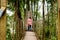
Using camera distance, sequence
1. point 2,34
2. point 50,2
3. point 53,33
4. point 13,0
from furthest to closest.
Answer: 1. point 13,0
2. point 50,2
3. point 53,33
4. point 2,34

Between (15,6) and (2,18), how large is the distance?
12.7 feet

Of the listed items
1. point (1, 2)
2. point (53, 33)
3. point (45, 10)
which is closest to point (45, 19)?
point (45, 10)

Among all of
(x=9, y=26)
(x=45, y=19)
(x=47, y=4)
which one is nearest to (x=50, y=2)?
(x=47, y=4)

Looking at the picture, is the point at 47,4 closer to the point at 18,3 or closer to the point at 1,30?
the point at 18,3

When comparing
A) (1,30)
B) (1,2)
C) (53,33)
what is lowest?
(53,33)

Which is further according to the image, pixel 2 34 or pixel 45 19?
pixel 45 19

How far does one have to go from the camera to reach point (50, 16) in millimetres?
5344

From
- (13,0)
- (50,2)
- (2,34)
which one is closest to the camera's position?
(2,34)

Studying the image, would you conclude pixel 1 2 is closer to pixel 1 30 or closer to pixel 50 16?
pixel 1 30

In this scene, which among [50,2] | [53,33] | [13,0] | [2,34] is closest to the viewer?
[2,34]

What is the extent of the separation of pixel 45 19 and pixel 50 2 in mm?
526

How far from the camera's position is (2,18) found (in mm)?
2260

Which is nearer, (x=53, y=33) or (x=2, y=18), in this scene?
(x=2, y=18)

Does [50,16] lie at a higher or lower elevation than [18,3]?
lower
